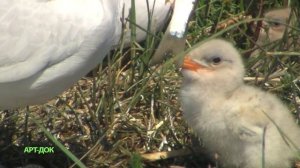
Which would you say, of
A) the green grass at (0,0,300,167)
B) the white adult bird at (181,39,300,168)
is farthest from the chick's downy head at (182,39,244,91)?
the green grass at (0,0,300,167)

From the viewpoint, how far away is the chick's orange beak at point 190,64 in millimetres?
3912

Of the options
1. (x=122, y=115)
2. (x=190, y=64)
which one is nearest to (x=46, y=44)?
(x=190, y=64)

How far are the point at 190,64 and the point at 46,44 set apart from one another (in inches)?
19.8

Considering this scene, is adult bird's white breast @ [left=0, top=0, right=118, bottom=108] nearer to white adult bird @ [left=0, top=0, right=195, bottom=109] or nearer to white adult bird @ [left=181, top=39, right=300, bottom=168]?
white adult bird @ [left=0, top=0, right=195, bottom=109]

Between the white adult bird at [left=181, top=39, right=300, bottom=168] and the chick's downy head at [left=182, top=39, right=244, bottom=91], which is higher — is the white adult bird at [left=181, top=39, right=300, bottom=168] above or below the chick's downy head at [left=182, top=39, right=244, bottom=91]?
below

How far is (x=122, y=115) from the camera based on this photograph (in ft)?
14.6

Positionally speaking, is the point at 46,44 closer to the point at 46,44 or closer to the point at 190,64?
the point at 46,44

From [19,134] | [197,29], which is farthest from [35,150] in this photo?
[197,29]

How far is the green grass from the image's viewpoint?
169 inches

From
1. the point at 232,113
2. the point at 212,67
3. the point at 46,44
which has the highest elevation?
the point at 46,44

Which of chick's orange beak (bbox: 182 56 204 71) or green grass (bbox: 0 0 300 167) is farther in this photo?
green grass (bbox: 0 0 300 167)

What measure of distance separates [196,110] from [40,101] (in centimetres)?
54

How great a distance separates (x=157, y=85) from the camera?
4531 mm

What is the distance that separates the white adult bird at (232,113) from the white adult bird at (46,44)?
1.10 ft
